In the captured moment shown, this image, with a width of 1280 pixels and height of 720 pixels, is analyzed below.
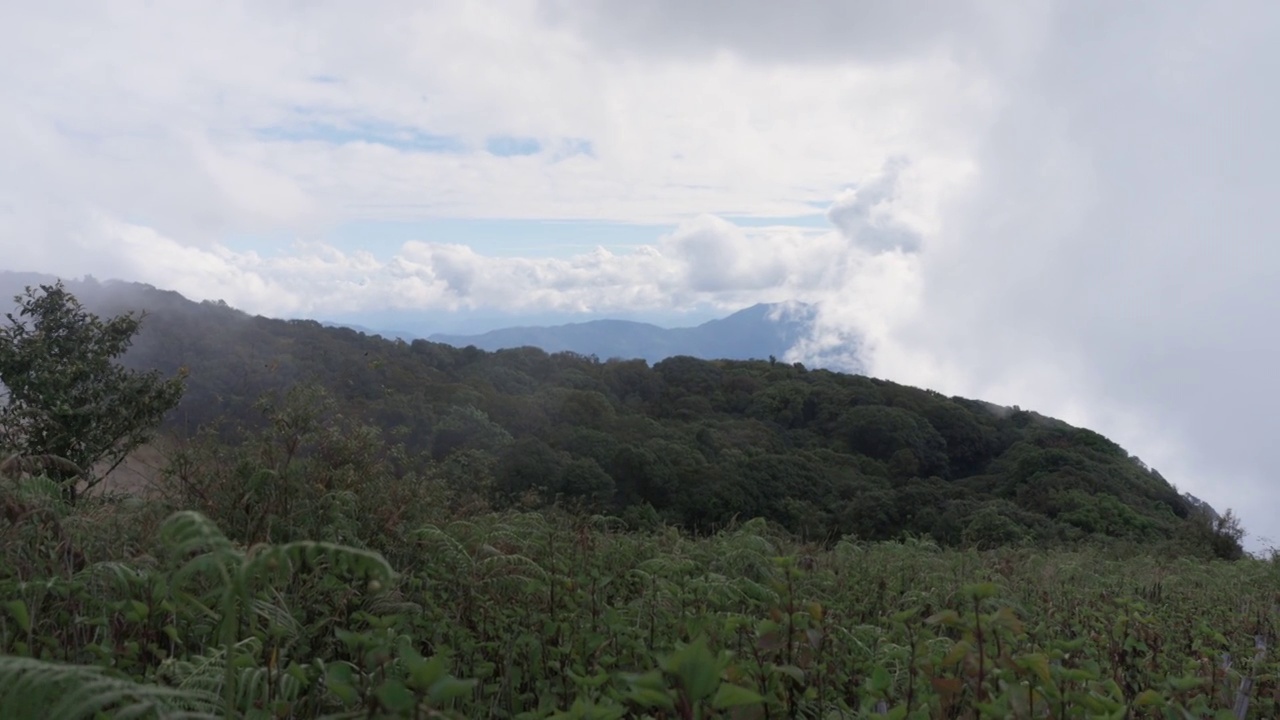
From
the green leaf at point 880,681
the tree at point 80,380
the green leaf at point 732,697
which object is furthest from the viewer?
the tree at point 80,380

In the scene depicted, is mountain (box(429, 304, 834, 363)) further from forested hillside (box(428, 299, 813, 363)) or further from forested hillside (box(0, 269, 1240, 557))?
forested hillside (box(0, 269, 1240, 557))

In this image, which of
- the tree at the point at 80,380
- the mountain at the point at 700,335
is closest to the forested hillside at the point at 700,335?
the mountain at the point at 700,335

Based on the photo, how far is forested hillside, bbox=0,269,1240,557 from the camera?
1848 centimetres

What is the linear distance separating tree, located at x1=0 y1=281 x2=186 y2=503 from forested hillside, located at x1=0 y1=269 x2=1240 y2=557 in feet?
9.04

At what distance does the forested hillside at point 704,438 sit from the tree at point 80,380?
276 centimetres

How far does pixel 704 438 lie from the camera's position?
25859mm

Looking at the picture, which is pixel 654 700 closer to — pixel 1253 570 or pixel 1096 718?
pixel 1096 718

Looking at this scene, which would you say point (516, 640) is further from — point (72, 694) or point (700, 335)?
point (700, 335)

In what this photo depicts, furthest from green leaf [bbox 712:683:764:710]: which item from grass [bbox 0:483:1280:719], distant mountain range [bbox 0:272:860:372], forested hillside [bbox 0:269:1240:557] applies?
distant mountain range [bbox 0:272:860:372]

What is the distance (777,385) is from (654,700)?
32.9 m

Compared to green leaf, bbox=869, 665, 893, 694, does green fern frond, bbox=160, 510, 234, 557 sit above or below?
above

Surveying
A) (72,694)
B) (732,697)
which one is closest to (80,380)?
(72,694)

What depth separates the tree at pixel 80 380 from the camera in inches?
343

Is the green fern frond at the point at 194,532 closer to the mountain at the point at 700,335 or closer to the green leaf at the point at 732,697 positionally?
the green leaf at the point at 732,697
